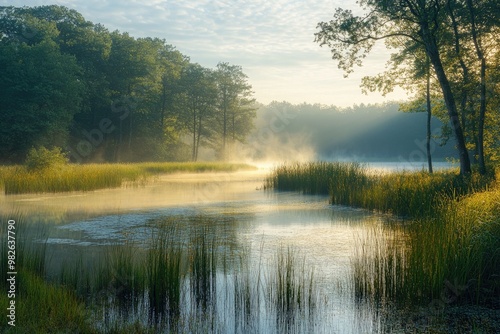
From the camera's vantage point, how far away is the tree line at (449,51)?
14.8 m

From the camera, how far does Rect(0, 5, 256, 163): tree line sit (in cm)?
3338

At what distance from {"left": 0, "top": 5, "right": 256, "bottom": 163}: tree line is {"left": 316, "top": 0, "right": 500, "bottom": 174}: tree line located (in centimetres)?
1723

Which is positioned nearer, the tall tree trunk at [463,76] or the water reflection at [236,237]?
the water reflection at [236,237]

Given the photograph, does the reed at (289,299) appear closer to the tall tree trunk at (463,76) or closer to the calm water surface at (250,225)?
the calm water surface at (250,225)

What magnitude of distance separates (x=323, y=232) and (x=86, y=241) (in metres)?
4.47

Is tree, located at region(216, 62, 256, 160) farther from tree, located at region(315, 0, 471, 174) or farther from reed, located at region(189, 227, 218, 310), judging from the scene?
reed, located at region(189, 227, 218, 310)

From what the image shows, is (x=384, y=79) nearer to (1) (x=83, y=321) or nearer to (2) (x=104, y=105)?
(1) (x=83, y=321)

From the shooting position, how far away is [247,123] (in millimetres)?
55594

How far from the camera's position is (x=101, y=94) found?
41031mm

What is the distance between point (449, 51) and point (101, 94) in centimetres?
3131

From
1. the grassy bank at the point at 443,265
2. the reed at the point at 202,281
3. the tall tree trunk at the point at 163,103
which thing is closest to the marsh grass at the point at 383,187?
the grassy bank at the point at 443,265

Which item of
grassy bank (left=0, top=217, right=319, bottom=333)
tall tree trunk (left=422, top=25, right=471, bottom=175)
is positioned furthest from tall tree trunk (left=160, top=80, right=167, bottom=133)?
grassy bank (left=0, top=217, right=319, bottom=333)

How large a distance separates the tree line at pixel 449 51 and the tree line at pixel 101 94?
17227mm

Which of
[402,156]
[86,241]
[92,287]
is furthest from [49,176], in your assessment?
[402,156]
